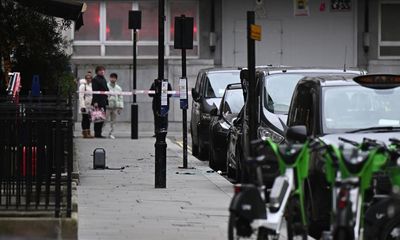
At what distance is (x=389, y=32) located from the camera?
104 ft

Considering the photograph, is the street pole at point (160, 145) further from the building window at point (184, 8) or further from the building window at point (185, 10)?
the building window at point (184, 8)

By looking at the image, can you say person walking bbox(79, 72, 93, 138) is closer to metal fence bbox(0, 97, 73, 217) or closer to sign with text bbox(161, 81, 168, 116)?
sign with text bbox(161, 81, 168, 116)

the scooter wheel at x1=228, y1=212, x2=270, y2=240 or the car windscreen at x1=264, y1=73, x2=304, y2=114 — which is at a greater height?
the car windscreen at x1=264, y1=73, x2=304, y2=114

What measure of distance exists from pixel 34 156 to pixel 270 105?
548 cm

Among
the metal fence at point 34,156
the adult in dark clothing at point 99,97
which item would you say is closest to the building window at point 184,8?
the adult in dark clothing at point 99,97

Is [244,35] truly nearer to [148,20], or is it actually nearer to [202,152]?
[148,20]

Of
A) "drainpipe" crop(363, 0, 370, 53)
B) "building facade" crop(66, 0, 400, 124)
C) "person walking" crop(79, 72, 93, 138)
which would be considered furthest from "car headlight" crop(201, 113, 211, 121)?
"drainpipe" crop(363, 0, 370, 53)

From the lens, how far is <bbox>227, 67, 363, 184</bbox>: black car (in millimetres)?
13102

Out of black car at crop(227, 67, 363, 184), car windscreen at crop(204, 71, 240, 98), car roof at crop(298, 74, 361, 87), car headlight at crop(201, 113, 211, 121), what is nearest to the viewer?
car roof at crop(298, 74, 361, 87)

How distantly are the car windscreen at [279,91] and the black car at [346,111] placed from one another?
8.75 ft

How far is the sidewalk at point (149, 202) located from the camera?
9.43 m

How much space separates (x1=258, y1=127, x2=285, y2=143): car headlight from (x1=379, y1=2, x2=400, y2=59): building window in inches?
774

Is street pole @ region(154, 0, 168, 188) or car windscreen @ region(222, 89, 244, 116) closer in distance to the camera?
street pole @ region(154, 0, 168, 188)

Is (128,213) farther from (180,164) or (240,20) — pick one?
(240,20)
